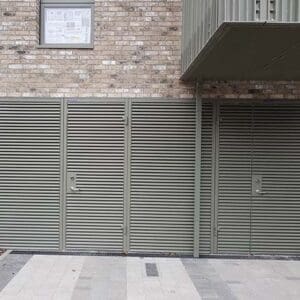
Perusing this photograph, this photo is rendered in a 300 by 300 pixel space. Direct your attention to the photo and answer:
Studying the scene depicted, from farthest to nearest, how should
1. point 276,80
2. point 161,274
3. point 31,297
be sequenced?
1. point 276,80
2. point 161,274
3. point 31,297

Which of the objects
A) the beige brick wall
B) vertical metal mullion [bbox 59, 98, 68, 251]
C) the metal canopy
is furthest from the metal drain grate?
the metal canopy

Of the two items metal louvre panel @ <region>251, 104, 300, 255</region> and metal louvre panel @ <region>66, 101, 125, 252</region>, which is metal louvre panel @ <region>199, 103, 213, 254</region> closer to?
metal louvre panel @ <region>251, 104, 300, 255</region>

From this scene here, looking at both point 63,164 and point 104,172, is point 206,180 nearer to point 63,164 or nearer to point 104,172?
point 104,172

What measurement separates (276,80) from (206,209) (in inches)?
93.5

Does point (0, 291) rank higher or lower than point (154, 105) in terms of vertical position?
lower

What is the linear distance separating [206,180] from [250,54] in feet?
8.71

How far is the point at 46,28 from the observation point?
8.76m

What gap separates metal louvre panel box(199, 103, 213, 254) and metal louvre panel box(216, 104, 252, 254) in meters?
0.16

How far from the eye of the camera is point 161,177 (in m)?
8.48

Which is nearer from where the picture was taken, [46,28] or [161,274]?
[161,274]

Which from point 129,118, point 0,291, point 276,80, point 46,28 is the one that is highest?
point 46,28

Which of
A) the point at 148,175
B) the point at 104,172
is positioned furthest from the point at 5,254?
the point at 148,175

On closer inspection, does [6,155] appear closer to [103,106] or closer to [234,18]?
[103,106]

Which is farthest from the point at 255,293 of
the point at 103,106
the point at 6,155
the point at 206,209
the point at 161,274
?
the point at 6,155
